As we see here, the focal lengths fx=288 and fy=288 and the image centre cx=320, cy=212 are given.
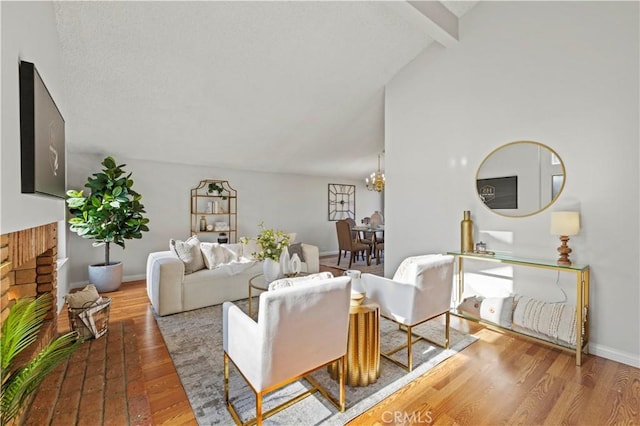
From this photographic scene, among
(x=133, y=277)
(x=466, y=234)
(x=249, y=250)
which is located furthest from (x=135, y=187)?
(x=466, y=234)

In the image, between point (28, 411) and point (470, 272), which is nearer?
point (28, 411)

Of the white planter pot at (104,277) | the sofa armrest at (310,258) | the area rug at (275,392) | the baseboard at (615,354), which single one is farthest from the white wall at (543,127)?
the white planter pot at (104,277)

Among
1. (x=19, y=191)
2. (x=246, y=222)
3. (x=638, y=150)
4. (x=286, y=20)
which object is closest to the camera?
(x=19, y=191)

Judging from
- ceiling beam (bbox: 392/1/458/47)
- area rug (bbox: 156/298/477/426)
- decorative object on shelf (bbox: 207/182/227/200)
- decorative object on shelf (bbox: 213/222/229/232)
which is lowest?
area rug (bbox: 156/298/477/426)

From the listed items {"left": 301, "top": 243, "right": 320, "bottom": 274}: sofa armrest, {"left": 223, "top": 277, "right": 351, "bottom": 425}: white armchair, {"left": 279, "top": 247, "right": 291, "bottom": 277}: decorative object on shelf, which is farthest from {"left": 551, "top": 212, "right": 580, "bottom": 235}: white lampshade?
{"left": 301, "top": 243, "right": 320, "bottom": 274}: sofa armrest

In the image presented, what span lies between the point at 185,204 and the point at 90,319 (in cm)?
321

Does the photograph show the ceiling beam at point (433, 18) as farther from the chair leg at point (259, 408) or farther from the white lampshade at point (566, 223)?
the chair leg at point (259, 408)

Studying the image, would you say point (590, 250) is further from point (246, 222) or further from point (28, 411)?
point (246, 222)

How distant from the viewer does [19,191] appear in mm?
1370

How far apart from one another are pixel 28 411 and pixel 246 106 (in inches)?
141

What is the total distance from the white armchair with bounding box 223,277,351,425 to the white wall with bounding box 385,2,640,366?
2.34 metres

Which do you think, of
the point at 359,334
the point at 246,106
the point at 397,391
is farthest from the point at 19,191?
the point at 246,106

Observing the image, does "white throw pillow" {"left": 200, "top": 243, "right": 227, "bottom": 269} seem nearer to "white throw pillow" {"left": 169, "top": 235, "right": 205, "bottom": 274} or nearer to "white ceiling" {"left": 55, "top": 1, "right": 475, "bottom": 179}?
"white throw pillow" {"left": 169, "top": 235, "right": 205, "bottom": 274}

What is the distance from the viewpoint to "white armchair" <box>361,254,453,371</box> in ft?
7.14
